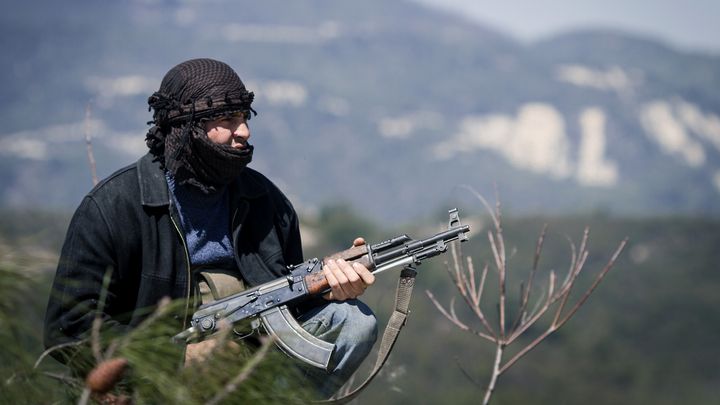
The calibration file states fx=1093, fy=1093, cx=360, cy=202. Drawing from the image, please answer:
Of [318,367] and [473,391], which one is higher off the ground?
[318,367]

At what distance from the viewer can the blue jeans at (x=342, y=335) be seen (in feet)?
14.6

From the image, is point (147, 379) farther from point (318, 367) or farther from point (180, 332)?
point (318, 367)

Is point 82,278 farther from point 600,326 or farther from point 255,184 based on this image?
point 600,326

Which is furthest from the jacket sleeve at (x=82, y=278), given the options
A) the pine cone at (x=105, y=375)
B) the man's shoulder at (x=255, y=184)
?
the pine cone at (x=105, y=375)

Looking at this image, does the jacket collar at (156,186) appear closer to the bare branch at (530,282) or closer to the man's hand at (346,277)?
the man's hand at (346,277)

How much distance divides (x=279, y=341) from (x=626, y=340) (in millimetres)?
131927

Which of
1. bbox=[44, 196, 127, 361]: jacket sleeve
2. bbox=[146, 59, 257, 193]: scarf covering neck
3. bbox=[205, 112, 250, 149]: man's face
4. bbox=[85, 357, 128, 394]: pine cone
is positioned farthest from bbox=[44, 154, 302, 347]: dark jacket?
bbox=[85, 357, 128, 394]: pine cone

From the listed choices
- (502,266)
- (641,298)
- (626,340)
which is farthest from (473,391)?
(502,266)

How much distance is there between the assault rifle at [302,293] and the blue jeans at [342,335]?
0.09 metres

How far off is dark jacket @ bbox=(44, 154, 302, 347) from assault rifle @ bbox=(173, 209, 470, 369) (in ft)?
0.65

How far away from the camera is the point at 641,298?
474 ft

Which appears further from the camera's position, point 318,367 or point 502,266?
point 502,266

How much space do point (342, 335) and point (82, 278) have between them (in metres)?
1.06

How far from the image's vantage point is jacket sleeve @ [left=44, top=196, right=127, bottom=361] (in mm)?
3994
